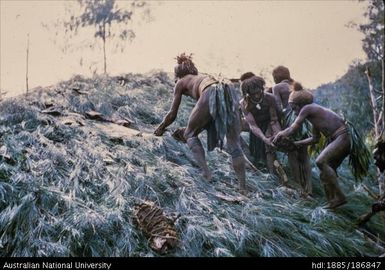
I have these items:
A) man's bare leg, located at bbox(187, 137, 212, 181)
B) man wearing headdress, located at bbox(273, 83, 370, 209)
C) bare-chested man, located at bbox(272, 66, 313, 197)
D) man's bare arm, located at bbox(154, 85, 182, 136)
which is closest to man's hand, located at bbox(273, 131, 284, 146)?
man wearing headdress, located at bbox(273, 83, 370, 209)

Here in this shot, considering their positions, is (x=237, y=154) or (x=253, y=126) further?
(x=253, y=126)

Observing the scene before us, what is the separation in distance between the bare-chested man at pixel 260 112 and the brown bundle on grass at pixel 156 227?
5.68 ft

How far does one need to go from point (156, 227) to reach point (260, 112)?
2.13 m

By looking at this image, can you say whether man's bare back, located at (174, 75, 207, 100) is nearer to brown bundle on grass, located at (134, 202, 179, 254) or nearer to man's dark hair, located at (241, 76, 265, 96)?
man's dark hair, located at (241, 76, 265, 96)

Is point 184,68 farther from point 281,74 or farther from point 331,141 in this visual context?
point 331,141

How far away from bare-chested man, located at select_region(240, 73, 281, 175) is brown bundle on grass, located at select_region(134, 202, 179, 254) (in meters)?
1.73

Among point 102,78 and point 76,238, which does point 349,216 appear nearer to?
point 76,238

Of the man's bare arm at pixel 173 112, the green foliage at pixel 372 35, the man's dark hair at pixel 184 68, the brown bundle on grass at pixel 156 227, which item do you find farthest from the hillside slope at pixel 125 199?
the green foliage at pixel 372 35

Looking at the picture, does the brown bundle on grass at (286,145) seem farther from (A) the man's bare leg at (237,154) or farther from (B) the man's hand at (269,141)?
(A) the man's bare leg at (237,154)

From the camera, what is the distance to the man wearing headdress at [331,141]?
14.3 feet

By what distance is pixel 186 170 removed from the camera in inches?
174

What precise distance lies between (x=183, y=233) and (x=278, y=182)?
1.76 m

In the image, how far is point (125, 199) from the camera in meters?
3.74

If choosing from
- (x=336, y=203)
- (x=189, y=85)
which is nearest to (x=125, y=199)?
(x=189, y=85)
